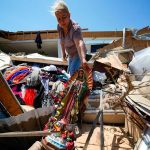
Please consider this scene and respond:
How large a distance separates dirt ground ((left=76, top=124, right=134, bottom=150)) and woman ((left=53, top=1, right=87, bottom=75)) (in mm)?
1006

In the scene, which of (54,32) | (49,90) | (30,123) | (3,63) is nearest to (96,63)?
(49,90)

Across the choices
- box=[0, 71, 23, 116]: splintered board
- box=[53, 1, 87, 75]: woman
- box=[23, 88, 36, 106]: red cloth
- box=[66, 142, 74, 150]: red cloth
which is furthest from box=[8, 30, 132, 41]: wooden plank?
box=[66, 142, 74, 150]: red cloth

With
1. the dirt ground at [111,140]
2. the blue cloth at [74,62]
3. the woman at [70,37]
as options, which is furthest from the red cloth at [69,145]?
the blue cloth at [74,62]

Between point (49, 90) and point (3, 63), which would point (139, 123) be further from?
point (3, 63)

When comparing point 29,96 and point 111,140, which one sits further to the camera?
point 29,96

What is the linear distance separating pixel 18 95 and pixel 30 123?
2.17m

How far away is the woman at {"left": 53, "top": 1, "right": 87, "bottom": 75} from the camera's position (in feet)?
10.8

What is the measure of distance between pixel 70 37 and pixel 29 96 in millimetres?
2421

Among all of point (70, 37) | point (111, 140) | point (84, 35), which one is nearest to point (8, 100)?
point (70, 37)

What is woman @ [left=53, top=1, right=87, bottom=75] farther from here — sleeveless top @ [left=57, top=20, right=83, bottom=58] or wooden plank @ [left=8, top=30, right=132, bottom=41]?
wooden plank @ [left=8, top=30, right=132, bottom=41]

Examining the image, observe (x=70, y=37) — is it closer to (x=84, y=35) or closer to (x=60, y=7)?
(x=60, y=7)

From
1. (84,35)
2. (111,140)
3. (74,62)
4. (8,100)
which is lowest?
(111,140)

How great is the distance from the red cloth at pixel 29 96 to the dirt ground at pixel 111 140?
1976mm

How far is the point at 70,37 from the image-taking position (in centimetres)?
357
